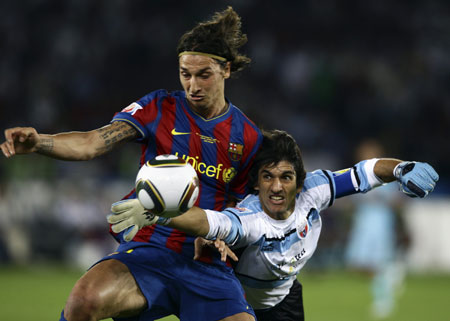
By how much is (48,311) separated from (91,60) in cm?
993

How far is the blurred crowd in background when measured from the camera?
1512cm

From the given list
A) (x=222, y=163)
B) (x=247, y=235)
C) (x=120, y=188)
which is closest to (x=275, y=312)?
(x=247, y=235)

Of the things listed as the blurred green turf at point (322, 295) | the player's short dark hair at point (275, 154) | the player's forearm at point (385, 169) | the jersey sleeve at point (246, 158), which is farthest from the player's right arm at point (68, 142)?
the blurred green turf at point (322, 295)

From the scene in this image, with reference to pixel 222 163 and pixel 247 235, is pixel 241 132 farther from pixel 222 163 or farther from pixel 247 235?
pixel 247 235

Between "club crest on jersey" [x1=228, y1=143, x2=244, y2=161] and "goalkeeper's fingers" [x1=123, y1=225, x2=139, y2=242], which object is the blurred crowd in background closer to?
"club crest on jersey" [x1=228, y1=143, x2=244, y2=161]

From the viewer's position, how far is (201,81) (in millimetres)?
4668

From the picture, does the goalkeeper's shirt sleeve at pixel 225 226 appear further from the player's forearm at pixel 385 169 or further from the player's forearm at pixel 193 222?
the player's forearm at pixel 385 169

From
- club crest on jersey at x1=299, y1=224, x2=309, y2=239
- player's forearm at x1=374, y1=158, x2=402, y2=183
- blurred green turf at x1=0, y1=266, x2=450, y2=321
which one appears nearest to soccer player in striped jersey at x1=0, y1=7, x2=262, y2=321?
club crest on jersey at x1=299, y1=224, x2=309, y2=239

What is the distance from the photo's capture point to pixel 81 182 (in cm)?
1538

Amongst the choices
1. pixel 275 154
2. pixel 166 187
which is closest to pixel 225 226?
pixel 166 187

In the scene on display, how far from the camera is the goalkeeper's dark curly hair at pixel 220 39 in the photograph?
4734 millimetres

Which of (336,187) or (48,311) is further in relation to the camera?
(48,311)

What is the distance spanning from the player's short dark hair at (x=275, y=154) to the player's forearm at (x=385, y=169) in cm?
52

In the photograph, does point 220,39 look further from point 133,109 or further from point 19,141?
point 19,141
